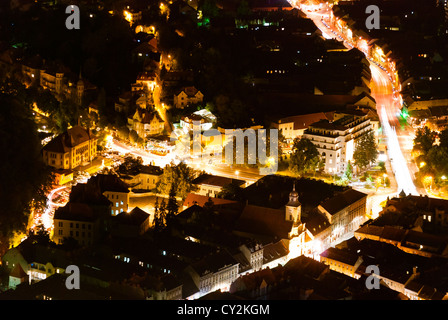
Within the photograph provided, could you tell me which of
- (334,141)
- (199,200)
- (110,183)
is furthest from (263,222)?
(334,141)

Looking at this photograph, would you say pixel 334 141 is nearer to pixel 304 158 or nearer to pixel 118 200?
pixel 304 158

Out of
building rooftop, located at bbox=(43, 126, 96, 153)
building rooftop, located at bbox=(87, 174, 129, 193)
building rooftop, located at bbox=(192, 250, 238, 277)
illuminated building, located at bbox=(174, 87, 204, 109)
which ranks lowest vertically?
building rooftop, located at bbox=(192, 250, 238, 277)

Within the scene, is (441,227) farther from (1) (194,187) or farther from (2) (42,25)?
(2) (42,25)

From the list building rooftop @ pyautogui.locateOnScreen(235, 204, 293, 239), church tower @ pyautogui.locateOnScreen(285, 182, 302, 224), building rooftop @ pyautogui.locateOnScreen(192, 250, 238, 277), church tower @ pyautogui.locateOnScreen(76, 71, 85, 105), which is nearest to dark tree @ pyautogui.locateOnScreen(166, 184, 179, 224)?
building rooftop @ pyautogui.locateOnScreen(235, 204, 293, 239)

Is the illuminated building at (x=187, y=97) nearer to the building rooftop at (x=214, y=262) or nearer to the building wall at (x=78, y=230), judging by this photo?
the building wall at (x=78, y=230)

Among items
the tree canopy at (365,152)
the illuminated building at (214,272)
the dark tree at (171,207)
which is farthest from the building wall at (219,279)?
the tree canopy at (365,152)

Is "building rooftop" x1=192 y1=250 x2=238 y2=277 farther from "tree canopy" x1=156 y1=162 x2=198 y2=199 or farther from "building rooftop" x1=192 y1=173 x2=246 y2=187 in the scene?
"building rooftop" x1=192 y1=173 x2=246 y2=187

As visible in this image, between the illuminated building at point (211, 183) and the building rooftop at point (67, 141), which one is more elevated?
the building rooftop at point (67, 141)

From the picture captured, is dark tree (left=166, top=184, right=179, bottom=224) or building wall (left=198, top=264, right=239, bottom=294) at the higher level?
dark tree (left=166, top=184, right=179, bottom=224)
